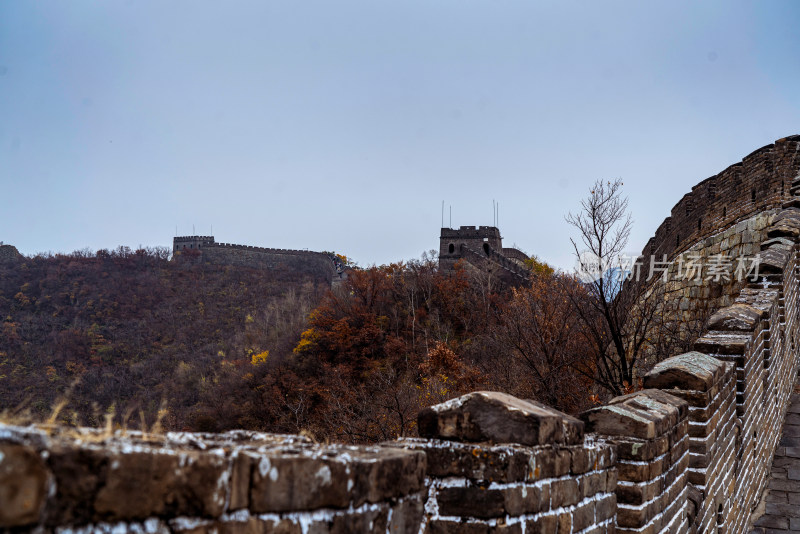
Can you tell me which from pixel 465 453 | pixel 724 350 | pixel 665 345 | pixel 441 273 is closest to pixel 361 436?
pixel 665 345

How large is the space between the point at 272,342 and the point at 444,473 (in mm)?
35416

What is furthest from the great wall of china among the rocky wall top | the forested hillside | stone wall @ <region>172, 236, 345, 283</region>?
stone wall @ <region>172, 236, 345, 283</region>

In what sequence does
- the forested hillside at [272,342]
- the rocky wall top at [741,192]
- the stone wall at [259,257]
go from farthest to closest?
the stone wall at [259,257]
the forested hillside at [272,342]
the rocky wall top at [741,192]

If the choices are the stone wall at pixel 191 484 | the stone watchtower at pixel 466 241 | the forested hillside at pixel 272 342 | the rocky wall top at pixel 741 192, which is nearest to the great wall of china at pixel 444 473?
the stone wall at pixel 191 484

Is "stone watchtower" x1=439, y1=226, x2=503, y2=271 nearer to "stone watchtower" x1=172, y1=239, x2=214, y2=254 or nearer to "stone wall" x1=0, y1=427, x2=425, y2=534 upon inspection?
"stone watchtower" x1=172, y1=239, x2=214, y2=254

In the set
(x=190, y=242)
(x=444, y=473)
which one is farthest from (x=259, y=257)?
(x=444, y=473)

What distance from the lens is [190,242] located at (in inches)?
2304

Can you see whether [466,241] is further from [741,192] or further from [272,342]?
[741,192]

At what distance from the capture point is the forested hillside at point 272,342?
17.3 metres

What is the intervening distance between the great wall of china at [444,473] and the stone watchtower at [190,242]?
2197 inches

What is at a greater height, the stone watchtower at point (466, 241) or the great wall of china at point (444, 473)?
the stone watchtower at point (466, 241)

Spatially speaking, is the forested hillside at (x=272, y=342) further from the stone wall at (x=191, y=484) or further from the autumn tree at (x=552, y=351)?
the stone wall at (x=191, y=484)

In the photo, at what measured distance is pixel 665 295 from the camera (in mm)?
13398

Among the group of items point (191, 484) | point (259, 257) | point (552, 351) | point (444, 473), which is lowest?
point (552, 351)
